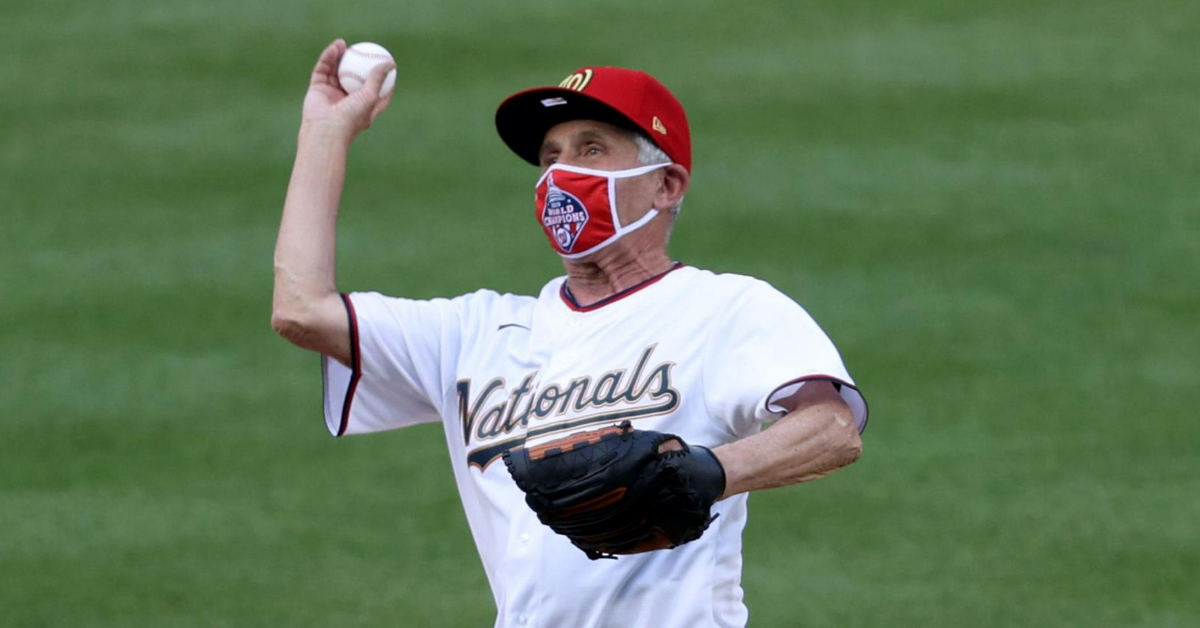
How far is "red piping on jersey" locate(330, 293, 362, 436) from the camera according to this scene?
3.00 m

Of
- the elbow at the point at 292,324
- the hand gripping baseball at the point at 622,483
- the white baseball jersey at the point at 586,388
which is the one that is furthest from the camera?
the elbow at the point at 292,324

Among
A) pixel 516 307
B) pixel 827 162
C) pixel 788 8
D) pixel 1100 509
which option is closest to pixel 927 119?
pixel 827 162

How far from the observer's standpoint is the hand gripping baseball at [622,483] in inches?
95.6

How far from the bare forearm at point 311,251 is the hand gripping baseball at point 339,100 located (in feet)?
0.15

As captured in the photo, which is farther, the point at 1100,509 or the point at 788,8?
the point at 788,8

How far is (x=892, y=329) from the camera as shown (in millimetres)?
6324

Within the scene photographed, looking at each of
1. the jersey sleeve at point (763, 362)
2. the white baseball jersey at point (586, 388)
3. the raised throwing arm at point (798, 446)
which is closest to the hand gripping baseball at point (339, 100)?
the white baseball jersey at point (586, 388)

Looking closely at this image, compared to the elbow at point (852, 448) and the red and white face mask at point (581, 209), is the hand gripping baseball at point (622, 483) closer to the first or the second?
the elbow at point (852, 448)

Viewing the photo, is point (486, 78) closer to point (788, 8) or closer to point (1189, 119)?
point (788, 8)

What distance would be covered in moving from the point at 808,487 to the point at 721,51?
291 centimetres

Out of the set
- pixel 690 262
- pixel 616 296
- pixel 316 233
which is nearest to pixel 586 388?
pixel 616 296

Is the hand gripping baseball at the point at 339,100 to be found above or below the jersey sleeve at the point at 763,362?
above

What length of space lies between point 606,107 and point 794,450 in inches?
31.3

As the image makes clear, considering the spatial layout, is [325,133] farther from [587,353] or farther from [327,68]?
[587,353]
